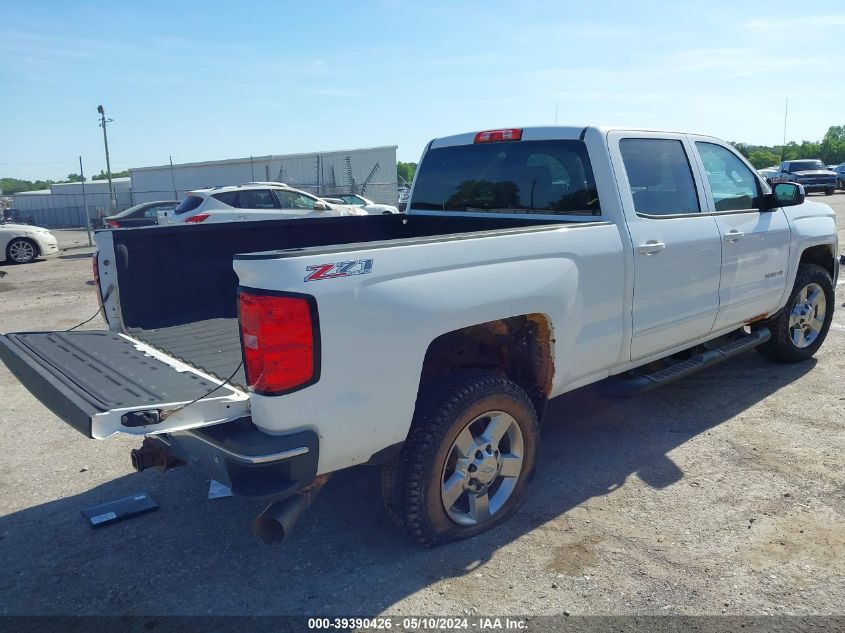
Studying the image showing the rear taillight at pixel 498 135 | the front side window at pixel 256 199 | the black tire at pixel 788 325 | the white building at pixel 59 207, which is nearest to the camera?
the rear taillight at pixel 498 135

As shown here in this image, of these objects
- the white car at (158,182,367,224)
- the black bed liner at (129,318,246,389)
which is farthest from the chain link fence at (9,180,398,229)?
the black bed liner at (129,318,246,389)

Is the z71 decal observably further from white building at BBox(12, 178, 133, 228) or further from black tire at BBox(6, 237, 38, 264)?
white building at BBox(12, 178, 133, 228)

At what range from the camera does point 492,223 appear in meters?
4.61

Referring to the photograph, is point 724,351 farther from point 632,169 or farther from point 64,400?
point 64,400

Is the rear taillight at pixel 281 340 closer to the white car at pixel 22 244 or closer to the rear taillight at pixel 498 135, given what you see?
the rear taillight at pixel 498 135

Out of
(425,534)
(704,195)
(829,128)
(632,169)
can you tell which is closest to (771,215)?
(704,195)

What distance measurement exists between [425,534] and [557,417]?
2.19 meters

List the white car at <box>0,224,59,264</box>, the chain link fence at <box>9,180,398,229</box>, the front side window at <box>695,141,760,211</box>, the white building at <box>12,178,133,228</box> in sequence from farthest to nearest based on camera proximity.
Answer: the white building at <box>12,178,133,228</box>
the chain link fence at <box>9,180,398,229</box>
the white car at <box>0,224,59,264</box>
the front side window at <box>695,141,760,211</box>

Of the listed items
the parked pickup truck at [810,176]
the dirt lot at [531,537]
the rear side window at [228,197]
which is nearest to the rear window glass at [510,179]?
the dirt lot at [531,537]

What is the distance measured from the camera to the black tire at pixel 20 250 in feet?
53.5

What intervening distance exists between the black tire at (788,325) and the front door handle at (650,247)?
2263 mm

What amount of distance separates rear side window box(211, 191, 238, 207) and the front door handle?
12594 mm

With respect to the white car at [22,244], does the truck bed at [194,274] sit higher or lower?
higher

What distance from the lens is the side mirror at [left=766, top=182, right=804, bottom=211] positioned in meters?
5.19
